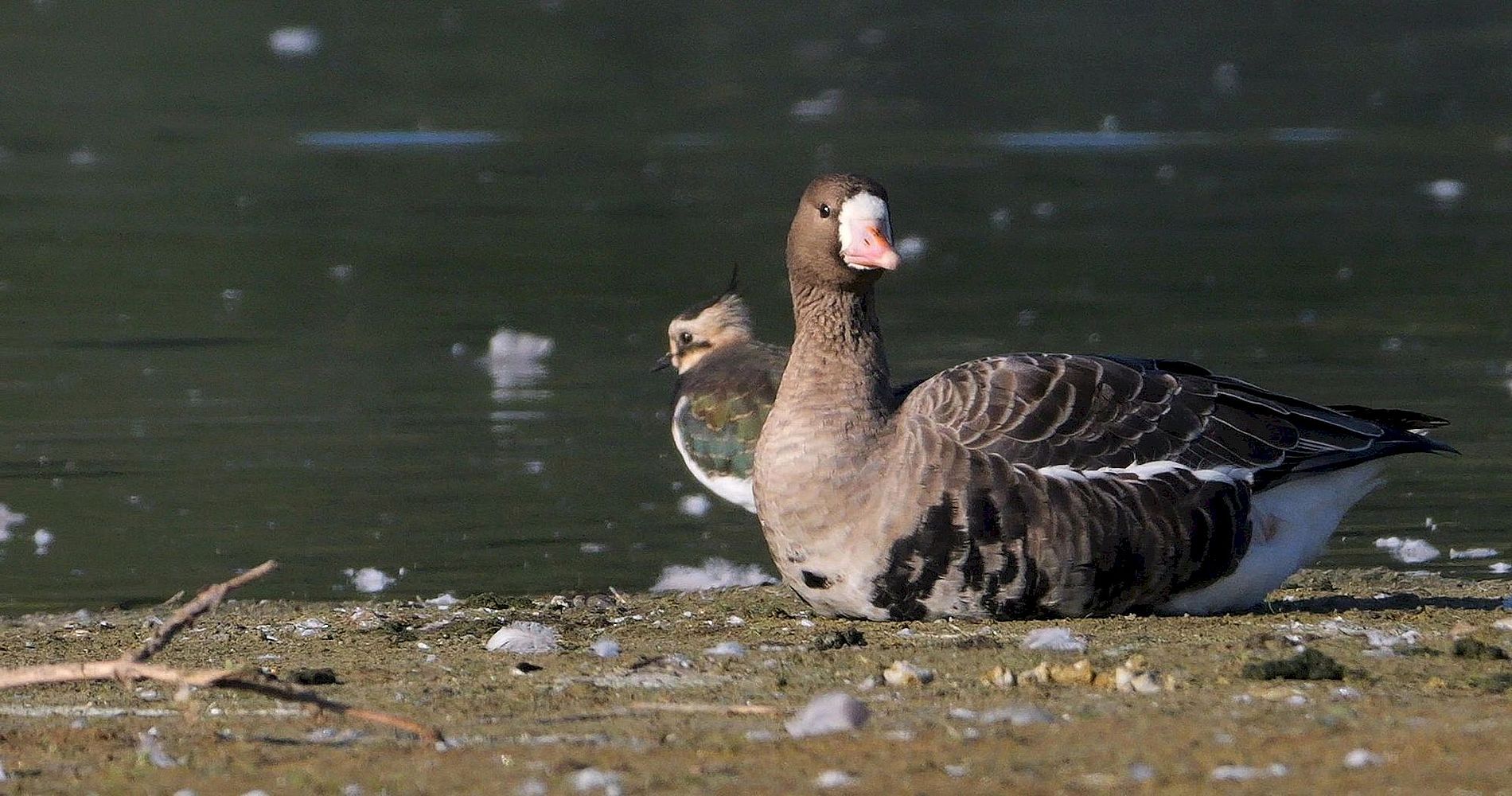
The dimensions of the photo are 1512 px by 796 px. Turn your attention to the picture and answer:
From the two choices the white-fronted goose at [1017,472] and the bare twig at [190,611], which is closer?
the bare twig at [190,611]

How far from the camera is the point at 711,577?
27.4 ft

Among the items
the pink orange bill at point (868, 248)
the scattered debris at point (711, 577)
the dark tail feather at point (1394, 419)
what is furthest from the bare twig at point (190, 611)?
the dark tail feather at point (1394, 419)

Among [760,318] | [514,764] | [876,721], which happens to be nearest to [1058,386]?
[876,721]

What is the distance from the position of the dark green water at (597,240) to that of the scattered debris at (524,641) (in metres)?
1.59

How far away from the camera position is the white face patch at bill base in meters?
7.20

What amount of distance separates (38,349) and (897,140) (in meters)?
11.3

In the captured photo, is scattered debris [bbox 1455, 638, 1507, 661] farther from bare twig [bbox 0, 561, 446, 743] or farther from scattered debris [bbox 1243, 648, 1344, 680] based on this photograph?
bare twig [bbox 0, 561, 446, 743]

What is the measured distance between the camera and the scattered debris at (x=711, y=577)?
816 cm

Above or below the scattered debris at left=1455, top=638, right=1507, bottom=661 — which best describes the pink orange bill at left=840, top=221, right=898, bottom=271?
above

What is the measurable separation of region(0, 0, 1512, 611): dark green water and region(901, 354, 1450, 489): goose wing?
1.16 meters

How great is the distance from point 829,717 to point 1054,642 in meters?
→ 1.50

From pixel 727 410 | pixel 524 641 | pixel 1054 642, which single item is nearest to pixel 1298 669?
pixel 1054 642

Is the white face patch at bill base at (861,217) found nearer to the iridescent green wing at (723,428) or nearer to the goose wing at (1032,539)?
the goose wing at (1032,539)

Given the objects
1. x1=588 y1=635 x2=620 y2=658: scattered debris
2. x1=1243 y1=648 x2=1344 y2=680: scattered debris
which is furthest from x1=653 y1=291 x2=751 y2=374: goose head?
x1=1243 y1=648 x2=1344 y2=680: scattered debris
